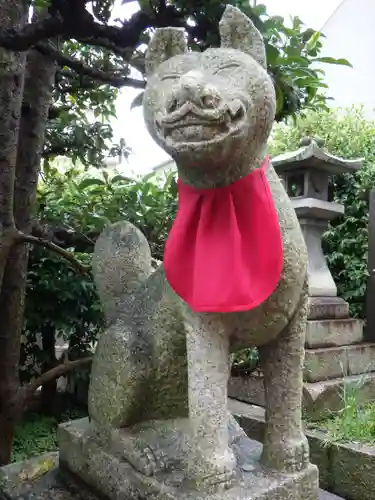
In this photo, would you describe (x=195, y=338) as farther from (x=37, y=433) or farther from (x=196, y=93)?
(x=37, y=433)

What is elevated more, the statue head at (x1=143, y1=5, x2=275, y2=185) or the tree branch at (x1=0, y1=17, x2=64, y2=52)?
the tree branch at (x1=0, y1=17, x2=64, y2=52)

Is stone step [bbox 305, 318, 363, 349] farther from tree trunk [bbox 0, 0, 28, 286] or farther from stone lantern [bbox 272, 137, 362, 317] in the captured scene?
tree trunk [bbox 0, 0, 28, 286]

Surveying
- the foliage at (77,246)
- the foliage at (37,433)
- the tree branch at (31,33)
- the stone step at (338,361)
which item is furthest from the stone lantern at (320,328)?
the tree branch at (31,33)

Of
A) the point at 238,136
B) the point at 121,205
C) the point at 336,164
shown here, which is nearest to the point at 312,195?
the point at 336,164

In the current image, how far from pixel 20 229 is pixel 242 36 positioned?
125 cm

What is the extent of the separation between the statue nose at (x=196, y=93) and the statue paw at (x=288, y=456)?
0.78 meters

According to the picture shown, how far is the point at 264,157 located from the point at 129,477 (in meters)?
0.81

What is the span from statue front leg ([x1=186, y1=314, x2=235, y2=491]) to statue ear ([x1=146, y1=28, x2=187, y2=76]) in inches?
22.7

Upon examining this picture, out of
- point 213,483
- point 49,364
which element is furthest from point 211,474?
point 49,364

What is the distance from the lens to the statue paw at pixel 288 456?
115 centimetres

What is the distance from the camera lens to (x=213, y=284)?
1.02 metres

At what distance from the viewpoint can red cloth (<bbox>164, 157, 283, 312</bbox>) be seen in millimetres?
1010

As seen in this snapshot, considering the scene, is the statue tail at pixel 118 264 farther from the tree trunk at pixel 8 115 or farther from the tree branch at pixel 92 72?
the tree branch at pixel 92 72

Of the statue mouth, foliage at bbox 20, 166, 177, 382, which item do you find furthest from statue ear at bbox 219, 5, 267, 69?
foliage at bbox 20, 166, 177, 382
